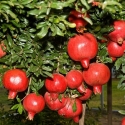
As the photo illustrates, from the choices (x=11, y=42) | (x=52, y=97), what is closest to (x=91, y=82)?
(x=52, y=97)

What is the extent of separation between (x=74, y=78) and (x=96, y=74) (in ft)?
A: 0.22

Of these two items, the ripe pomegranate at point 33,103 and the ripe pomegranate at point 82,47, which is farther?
the ripe pomegranate at point 33,103

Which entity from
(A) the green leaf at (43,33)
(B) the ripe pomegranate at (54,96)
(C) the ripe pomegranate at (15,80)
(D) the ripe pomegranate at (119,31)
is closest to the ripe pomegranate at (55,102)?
(B) the ripe pomegranate at (54,96)

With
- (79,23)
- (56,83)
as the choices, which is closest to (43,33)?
(79,23)

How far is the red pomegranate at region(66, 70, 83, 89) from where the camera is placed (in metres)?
0.99

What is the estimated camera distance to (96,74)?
38.1 inches

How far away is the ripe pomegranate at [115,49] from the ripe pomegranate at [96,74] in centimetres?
7

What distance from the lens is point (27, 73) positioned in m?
1.00

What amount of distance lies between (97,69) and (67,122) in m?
2.10

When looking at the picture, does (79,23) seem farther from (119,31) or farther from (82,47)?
(119,31)

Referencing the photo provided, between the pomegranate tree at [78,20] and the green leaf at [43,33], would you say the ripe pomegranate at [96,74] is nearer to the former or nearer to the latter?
the pomegranate tree at [78,20]

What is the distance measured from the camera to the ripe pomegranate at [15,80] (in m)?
0.94

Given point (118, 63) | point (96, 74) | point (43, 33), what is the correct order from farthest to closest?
point (118, 63) → point (96, 74) → point (43, 33)

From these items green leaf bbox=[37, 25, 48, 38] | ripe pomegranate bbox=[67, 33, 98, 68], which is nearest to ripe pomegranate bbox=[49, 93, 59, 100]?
ripe pomegranate bbox=[67, 33, 98, 68]
